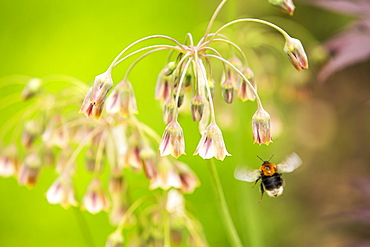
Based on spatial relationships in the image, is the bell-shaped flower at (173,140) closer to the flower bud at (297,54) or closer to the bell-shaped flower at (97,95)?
the bell-shaped flower at (97,95)

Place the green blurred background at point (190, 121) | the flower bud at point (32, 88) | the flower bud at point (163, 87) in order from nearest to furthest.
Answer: the flower bud at point (163, 87), the flower bud at point (32, 88), the green blurred background at point (190, 121)

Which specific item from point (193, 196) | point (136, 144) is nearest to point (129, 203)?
point (136, 144)

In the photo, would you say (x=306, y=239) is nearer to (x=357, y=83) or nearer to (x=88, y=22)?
(x=357, y=83)

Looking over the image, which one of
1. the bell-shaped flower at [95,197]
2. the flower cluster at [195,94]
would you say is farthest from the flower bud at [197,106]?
the bell-shaped flower at [95,197]

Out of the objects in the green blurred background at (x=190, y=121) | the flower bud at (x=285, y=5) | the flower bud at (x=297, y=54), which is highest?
the flower bud at (x=285, y=5)

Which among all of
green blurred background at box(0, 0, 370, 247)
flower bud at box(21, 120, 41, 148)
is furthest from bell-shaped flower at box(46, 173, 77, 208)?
green blurred background at box(0, 0, 370, 247)

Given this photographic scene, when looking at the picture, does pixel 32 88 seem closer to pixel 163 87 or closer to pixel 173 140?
pixel 163 87

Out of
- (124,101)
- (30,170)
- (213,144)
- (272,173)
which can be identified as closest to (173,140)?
Result: (213,144)

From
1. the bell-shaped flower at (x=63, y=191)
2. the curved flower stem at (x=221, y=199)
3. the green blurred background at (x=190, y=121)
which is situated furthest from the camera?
the green blurred background at (x=190, y=121)
